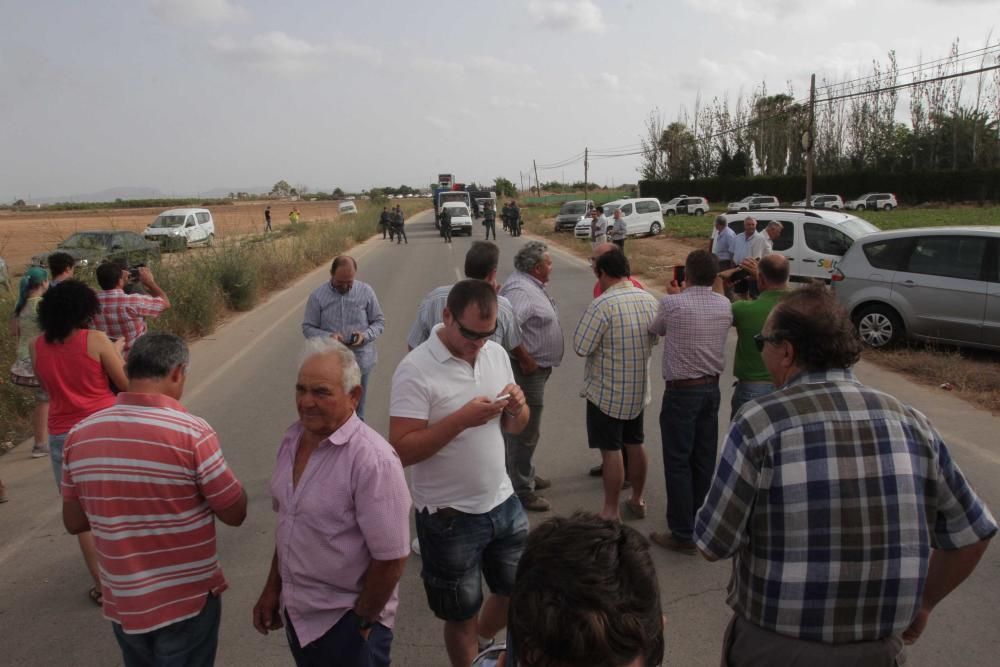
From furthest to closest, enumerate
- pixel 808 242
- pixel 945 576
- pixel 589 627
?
pixel 808 242 < pixel 945 576 < pixel 589 627

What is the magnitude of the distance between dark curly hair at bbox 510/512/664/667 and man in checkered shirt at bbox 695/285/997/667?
70 cm

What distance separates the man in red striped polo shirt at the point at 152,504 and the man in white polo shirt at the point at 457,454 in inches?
27.1

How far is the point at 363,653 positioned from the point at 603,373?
2330 millimetres

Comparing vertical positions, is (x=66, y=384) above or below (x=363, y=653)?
above

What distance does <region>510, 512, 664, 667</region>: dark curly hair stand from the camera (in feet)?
3.77

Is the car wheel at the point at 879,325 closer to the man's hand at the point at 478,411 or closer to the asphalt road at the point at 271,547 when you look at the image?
the asphalt road at the point at 271,547

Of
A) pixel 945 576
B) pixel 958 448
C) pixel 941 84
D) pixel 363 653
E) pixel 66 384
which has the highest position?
pixel 941 84

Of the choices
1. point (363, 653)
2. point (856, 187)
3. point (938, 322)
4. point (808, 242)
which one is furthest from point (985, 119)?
point (363, 653)

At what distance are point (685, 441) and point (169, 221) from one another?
29704 mm

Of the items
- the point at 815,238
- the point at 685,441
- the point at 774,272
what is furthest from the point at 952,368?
the point at 815,238

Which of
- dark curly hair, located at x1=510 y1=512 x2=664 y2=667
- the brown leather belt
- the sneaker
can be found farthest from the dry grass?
dark curly hair, located at x1=510 y1=512 x2=664 y2=667

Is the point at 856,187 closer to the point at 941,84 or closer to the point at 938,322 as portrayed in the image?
the point at 941,84

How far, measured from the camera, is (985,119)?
5472 centimetres

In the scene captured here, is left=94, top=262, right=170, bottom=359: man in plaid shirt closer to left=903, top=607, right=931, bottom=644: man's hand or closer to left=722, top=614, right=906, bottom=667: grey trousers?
left=722, top=614, right=906, bottom=667: grey trousers
